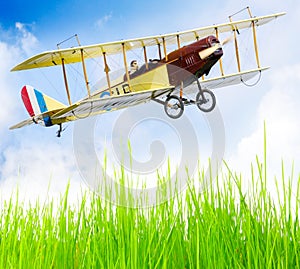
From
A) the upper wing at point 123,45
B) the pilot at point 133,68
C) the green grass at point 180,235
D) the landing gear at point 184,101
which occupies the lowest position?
the green grass at point 180,235

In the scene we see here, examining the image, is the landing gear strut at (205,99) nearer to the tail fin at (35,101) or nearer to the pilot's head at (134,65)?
the pilot's head at (134,65)

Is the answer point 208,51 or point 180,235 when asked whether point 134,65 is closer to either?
point 208,51

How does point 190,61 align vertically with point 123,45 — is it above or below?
below

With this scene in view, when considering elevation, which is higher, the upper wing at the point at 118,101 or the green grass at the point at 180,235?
the upper wing at the point at 118,101

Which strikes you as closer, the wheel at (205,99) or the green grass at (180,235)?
the green grass at (180,235)

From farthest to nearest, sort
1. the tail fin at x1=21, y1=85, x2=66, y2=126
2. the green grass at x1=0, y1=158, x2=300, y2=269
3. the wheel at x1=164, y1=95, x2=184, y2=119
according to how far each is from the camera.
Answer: the tail fin at x1=21, y1=85, x2=66, y2=126 → the wheel at x1=164, y1=95, x2=184, y2=119 → the green grass at x1=0, y1=158, x2=300, y2=269

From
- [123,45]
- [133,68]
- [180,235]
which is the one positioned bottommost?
[180,235]

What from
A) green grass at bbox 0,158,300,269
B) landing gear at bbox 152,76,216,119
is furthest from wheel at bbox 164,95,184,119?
green grass at bbox 0,158,300,269

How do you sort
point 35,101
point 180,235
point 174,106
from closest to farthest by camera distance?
1. point 180,235
2. point 174,106
3. point 35,101

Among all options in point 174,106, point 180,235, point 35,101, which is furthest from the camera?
point 35,101

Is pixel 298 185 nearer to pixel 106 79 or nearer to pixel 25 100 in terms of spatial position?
pixel 106 79

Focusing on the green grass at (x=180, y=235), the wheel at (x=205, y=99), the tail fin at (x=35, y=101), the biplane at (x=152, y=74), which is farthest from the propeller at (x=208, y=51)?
the green grass at (x=180, y=235)

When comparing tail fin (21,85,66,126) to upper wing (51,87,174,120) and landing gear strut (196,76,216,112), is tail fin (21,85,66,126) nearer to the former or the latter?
upper wing (51,87,174,120)

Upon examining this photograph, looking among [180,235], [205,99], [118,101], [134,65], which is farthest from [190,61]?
[180,235]
